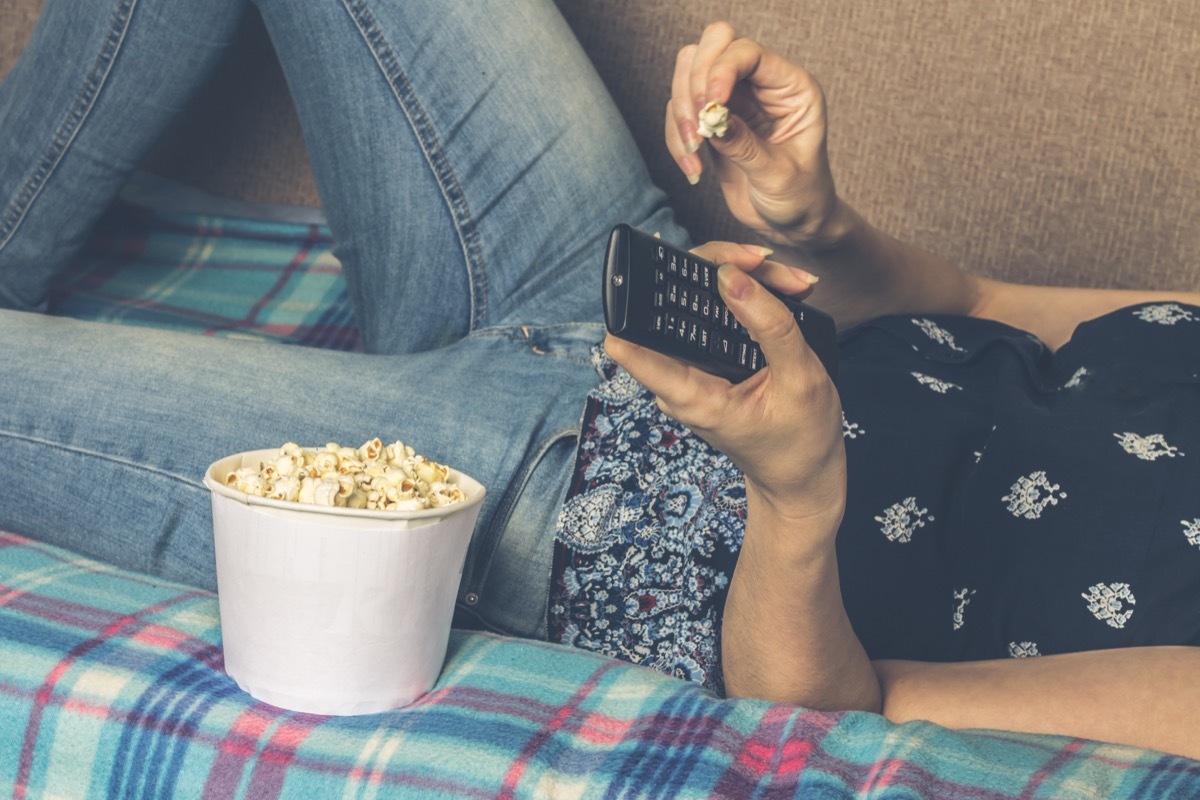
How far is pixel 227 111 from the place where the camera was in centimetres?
135

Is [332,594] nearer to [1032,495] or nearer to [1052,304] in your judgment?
[1032,495]

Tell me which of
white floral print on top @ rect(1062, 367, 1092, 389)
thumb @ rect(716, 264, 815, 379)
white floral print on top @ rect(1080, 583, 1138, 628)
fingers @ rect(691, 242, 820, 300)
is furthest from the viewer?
white floral print on top @ rect(1062, 367, 1092, 389)

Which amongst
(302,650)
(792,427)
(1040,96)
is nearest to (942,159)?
(1040,96)

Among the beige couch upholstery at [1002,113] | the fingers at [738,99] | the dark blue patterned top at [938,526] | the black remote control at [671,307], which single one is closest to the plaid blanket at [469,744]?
the dark blue patterned top at [938,526]

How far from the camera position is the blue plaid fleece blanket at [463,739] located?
0.59m

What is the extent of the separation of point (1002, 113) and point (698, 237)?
364 mm

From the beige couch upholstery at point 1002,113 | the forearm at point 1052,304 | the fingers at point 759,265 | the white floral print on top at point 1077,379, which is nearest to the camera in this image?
the fingers at point 759,265

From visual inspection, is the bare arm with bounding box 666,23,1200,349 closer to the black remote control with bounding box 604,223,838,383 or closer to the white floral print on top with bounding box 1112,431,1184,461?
the black remote control with bounding box 604,223,838,383

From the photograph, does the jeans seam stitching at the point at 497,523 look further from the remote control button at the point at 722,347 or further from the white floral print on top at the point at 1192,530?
the white floral print on top at the point at 1192,530

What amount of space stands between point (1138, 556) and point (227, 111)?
113cm

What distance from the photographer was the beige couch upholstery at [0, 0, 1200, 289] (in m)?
1.18

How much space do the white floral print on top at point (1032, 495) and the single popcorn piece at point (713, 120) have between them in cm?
35

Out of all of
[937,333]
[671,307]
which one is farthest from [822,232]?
[671,307]

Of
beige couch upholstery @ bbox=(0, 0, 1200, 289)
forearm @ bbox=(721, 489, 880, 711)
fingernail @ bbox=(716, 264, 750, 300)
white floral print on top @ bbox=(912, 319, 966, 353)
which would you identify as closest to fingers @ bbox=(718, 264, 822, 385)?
fingernail @ bbox=(716, 264, 750, 300)
